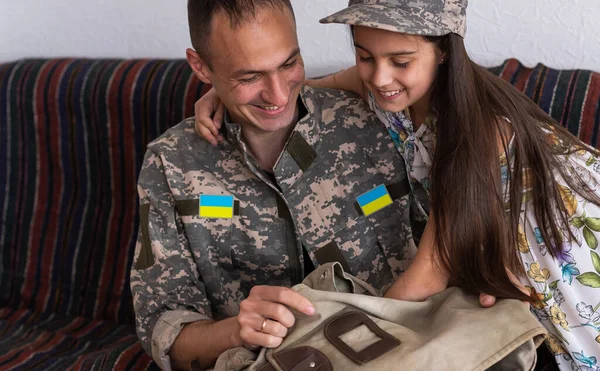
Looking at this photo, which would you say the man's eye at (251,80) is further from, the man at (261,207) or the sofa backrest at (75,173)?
the sofa backrest at (75,173)

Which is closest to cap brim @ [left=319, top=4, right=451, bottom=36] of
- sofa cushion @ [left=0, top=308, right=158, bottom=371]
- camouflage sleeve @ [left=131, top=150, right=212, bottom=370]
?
camouflage sleeve @ [left=131, top=150, right=212, bottom=370]

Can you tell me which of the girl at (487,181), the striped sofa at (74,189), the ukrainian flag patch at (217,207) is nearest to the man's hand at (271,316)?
the girl at (487,181)

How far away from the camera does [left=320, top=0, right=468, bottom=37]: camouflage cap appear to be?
1343 mm

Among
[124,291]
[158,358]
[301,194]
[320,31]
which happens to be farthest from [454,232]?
[124,291]

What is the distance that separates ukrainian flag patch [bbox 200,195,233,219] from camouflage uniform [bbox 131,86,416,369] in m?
0.01

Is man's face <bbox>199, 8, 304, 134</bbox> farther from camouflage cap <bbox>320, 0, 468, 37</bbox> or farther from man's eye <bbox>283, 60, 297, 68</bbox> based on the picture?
camouflage cap <bbox>320, 0, 468, 37</bbox>

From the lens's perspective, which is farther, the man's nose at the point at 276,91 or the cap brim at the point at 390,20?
the man's nose at the point at 276,91

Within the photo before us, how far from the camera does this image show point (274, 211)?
1.66 metres

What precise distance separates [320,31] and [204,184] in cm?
67

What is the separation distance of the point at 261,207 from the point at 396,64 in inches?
18.2

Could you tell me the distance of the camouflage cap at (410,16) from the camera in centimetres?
134

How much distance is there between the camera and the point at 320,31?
2.08 m

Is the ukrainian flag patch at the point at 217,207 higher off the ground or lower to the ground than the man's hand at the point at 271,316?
higher

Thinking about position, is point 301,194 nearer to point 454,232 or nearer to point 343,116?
point 343,116
